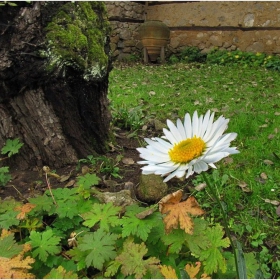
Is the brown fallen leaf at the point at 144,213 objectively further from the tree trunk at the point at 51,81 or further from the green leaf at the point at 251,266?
the tree trunk at the point at 51,81

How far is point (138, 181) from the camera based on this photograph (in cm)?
249

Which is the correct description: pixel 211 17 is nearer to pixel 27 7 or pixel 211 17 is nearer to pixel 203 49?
pixel 203 49

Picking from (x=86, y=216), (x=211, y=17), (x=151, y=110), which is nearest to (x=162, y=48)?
(x=211, y=17)

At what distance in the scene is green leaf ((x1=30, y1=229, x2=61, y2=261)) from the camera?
4.94ft

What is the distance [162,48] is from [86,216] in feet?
26.2

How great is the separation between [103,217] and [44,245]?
246mm

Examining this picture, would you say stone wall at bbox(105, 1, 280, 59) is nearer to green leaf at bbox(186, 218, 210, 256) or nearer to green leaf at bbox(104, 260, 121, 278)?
green leaf at bbox(186, 218, 210, 256)

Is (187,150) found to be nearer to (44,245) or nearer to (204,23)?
(44,245)

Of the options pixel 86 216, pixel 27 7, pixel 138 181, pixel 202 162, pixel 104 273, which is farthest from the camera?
pixel 138 181

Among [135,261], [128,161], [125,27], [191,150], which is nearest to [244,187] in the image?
[128,161]

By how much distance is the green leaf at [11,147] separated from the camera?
2.40 meters

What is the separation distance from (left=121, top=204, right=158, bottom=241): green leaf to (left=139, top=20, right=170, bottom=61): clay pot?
779cm

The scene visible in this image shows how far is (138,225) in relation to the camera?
5.10 ft

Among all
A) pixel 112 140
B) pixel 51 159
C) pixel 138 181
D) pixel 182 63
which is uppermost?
pixel 182 63
